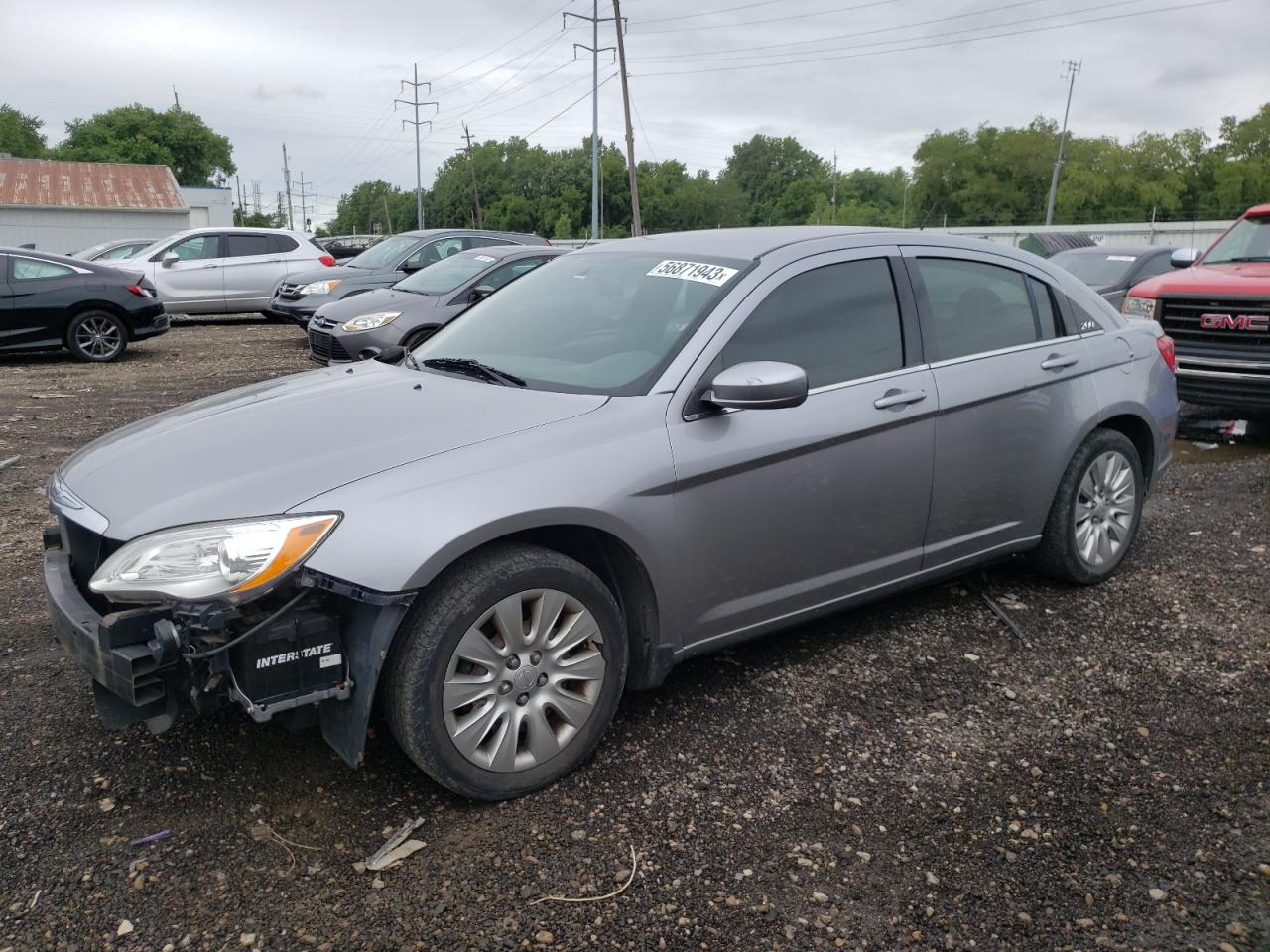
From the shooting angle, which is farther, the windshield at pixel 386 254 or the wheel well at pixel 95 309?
the windshield at pixel 386 254

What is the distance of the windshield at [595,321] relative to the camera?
358cm

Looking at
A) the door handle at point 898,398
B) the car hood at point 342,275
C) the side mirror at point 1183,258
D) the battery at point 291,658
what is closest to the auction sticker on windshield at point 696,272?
the door handle at point 898,398

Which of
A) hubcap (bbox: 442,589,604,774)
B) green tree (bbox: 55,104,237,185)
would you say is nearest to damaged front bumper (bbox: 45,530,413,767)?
hubcap (bbox: 442,589,604,774)

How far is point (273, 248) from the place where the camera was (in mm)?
18203

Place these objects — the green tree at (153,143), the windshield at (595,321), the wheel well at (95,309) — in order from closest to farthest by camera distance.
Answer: the windshield at (595,321)
the wheel well at (95,309)
the green tree at (153,143)

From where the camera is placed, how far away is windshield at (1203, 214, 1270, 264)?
30.5 ft

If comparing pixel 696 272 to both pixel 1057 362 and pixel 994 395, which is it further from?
pixel 1057 362

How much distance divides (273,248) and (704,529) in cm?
1664

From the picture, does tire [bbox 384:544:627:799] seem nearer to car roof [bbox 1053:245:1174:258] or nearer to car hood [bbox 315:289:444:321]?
car hood [bbox 315:289:444:321]

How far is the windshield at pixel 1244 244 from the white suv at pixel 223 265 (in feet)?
43.9

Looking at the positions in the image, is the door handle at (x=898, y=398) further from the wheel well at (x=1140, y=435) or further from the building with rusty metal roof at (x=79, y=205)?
the building with rusty metal roof at (x=79, y=205)

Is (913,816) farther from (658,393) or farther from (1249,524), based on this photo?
(1249,524)

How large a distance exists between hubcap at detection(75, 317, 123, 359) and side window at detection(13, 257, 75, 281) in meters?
0.64

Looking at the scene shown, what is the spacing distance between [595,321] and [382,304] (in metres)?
7.24
